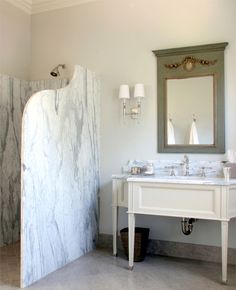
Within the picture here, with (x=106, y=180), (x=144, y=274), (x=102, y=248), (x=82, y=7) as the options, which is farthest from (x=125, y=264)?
(x=82, y=7)

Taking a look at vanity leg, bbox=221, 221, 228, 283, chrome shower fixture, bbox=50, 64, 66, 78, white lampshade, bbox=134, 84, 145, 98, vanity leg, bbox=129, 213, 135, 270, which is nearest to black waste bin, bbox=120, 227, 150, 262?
vanity leg, bbox=129, 213, 135, 270

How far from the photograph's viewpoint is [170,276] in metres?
3.03

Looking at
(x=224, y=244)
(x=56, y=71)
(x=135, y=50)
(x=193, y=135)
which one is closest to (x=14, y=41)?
(x=56, y=71)

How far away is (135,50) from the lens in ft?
12.5

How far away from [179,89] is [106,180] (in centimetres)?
134

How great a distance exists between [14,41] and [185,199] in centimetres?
293

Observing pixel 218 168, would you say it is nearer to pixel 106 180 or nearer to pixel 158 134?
pixel 158 134

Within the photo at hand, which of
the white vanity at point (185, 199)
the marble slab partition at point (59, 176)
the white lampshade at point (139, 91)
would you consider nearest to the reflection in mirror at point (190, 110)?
the white lampshade at point (139, 91)

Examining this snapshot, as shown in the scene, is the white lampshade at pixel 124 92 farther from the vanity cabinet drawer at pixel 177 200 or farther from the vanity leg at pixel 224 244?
the vanity leg at pixel 224 244

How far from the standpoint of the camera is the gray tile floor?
2.81 m

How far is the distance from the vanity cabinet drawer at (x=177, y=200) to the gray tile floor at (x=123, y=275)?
565mm

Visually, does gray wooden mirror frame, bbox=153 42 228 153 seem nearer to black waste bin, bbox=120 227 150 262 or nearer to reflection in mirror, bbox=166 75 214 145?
reflection in mirror, bbox=166 75 214 145

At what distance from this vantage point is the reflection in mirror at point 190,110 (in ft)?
11.3

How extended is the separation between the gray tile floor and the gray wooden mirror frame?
1.16 m
